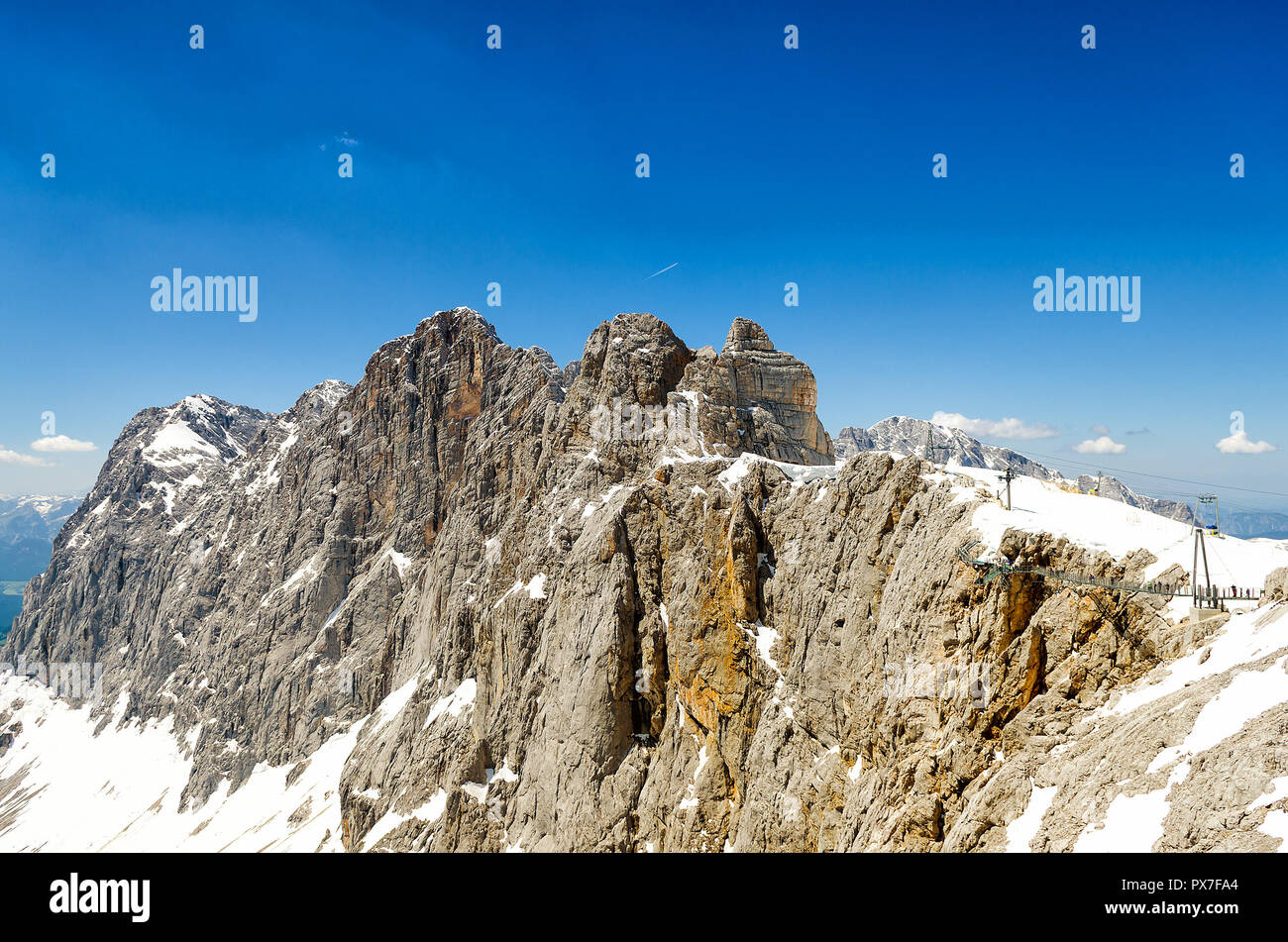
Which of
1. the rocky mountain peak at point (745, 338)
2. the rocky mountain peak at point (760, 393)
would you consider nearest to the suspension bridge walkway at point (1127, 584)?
the rocky mountain peak at point (760, 393)

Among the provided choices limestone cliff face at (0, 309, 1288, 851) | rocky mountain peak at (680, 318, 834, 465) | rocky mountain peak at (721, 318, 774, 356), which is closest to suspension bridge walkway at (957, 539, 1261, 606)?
limestone cliff face at (0, 309, 1288, 851)

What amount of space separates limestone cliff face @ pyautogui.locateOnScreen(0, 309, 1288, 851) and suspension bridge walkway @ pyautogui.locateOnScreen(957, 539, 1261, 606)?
0.59 m

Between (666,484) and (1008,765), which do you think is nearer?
(1008,765)

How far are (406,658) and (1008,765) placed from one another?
361ft

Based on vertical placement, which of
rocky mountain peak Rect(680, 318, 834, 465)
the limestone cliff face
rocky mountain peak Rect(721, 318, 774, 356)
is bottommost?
the limestone cliff face

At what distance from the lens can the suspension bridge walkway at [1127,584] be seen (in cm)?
2419

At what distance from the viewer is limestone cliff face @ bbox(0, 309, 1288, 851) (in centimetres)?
2870

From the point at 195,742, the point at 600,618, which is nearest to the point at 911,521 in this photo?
the point at 600,618

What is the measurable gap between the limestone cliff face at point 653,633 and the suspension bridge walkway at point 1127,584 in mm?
589

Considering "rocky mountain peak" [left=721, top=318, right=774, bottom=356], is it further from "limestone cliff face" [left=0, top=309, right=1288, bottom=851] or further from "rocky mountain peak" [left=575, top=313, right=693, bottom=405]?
"rocky mountain peak" [left=575, top=313, right=693, bottom=405]

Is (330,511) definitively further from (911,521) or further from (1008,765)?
(1008,765)

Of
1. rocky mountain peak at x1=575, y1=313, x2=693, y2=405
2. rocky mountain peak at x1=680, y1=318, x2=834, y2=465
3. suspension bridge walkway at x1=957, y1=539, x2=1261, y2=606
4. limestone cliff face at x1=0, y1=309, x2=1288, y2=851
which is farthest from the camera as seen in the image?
rocky mountain peak at x1=575, y1=313, x2=693, y2=405
